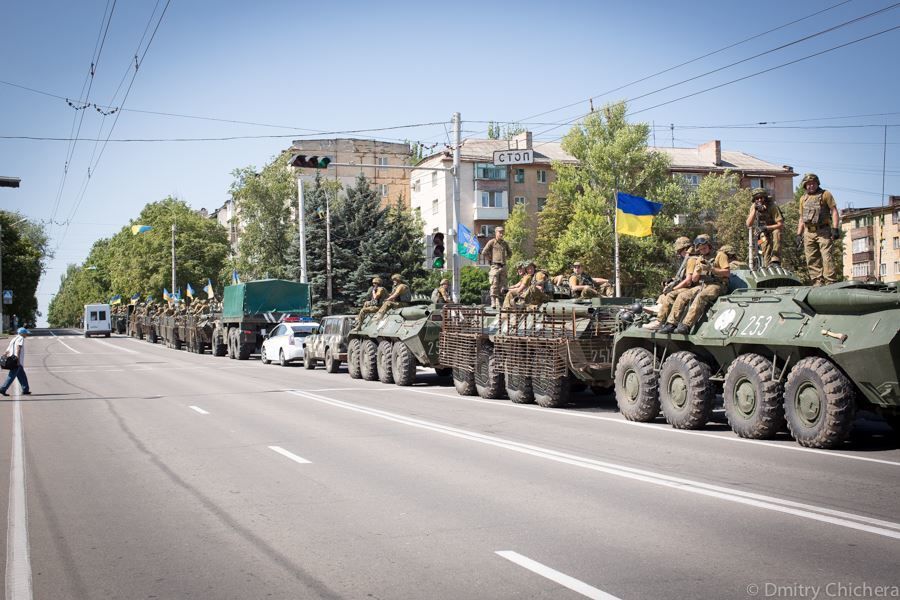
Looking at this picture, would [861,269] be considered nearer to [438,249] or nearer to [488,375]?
[438,249]

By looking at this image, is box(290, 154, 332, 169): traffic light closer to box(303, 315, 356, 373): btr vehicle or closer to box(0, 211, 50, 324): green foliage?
box(303, 315, 356, 373): btr vehicle

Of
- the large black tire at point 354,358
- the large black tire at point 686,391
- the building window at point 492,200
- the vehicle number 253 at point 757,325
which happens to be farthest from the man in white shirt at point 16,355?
the building window at point 492,200

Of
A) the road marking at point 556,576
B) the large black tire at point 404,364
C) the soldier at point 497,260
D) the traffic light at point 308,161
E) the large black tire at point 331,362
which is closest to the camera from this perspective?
the road marking at point 556,576

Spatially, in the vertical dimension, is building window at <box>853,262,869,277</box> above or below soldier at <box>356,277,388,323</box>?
above

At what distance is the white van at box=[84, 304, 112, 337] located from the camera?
258 ft

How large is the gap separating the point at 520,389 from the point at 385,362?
20.4 feet

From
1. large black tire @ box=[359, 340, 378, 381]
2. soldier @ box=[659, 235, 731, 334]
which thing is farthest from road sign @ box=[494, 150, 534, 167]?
soldier @ box=[659, 235, 731, 334]

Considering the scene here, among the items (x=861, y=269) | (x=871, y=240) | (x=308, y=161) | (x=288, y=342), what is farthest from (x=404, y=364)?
A: (x=861, y=269)

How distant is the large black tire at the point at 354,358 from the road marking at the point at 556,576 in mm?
18869

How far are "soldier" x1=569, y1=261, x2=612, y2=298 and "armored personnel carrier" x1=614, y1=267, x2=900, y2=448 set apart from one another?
4.37 metres

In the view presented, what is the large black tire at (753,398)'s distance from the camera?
456 inches

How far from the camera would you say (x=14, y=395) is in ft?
69.8

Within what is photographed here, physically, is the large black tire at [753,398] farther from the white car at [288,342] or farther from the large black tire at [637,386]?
the white car at [288,342]

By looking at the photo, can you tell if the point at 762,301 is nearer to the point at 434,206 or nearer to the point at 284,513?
the point at 284,513
